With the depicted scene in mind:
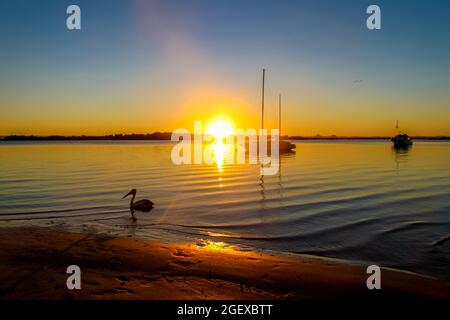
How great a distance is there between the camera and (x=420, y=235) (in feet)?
44.6

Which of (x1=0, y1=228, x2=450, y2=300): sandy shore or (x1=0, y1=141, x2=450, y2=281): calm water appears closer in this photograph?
(x1=0, y1=228, x2=450, y2=300): sandy shore

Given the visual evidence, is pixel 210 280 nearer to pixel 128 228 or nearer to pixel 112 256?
pixel 112 256

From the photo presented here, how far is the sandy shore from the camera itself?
7660 mm

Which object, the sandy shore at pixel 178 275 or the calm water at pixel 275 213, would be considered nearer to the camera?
the sandy shore at pixel 178 275

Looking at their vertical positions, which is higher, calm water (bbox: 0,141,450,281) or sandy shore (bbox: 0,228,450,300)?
sandy shore (bbox: 0,228,450,300)

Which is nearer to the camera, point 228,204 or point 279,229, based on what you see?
point 279,229

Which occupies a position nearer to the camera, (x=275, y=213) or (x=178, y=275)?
(x=178, y=275)

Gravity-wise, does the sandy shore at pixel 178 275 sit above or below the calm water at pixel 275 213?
above

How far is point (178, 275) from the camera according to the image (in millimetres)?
8742

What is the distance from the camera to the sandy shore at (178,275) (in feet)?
25.1

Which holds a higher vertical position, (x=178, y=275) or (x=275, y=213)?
(x=178, y=275)
